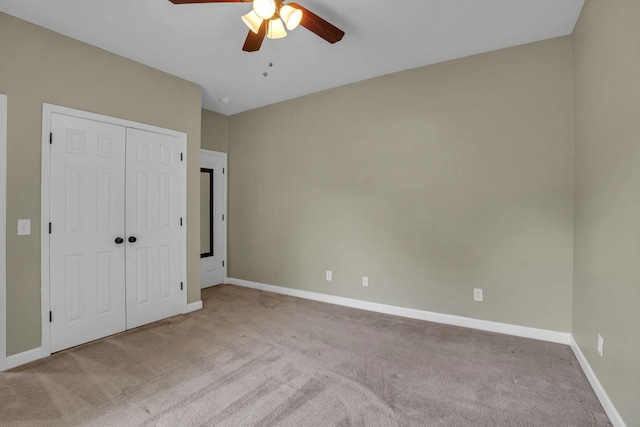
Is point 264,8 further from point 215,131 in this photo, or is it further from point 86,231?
point 215,131

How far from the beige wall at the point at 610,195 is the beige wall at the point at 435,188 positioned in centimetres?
30

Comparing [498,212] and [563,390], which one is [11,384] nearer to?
[563,390]

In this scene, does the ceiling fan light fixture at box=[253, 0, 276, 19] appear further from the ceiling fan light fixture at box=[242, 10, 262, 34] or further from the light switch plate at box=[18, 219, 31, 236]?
the light switch plate at box=[18, 219, 31, 236]

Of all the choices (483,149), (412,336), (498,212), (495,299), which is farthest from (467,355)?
(483,149)

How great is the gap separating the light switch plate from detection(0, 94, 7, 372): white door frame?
90mm

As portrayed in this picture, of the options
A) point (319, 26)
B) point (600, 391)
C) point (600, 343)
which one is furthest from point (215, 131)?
point (600, 391)

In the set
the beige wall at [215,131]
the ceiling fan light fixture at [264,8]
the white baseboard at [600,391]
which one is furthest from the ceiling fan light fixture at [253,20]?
the white baseboard at [600,391]

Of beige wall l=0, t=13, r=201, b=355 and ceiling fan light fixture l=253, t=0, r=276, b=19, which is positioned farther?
beige wall l=0, t=13, r=201, b=355

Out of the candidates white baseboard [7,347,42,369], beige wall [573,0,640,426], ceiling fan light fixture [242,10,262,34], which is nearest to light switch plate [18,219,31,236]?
white baseboard [7,347,42,369]

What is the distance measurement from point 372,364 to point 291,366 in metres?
0.65

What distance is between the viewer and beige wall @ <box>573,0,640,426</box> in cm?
156

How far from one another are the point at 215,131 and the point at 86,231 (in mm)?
2612

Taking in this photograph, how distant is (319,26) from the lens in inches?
88.3

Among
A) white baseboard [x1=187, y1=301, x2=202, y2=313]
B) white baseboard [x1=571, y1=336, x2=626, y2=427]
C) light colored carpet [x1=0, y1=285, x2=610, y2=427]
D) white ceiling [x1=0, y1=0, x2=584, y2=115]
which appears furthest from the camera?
white baseboard [x1=187, y1=301, x2=202, y2=313]
